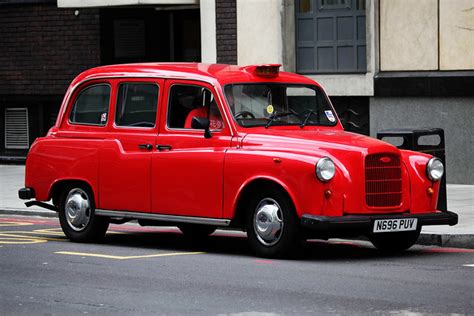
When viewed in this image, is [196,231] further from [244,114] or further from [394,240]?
[394,240]

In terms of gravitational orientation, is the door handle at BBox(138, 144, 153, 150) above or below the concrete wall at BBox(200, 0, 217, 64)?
below

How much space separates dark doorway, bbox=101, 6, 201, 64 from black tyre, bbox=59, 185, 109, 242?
39.8 ft

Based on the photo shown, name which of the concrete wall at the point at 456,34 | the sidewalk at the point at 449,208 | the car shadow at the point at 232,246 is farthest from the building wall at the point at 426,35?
the car shadow at the point at 232,246

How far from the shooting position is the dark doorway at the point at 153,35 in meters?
25.5

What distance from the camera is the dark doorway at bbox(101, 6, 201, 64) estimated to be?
2547cm

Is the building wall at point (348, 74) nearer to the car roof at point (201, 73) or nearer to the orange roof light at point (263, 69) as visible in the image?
the car roof at point (201, 73)

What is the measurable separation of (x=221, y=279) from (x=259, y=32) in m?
12.2

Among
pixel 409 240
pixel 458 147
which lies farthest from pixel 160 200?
pixel 458 147

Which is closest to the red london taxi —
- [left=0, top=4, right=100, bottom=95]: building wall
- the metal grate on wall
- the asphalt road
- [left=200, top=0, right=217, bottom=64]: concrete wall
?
the asphalt road

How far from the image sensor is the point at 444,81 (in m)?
19.7

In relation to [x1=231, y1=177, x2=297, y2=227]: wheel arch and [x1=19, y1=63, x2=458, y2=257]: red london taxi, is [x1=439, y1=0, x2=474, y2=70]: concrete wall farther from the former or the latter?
[x1=231, y1=177, x2=297, y2=227]: wheel arch

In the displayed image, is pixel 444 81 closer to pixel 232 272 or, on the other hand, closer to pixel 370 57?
pixel 370 57

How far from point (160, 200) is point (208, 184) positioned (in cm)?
72

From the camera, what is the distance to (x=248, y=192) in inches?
464
